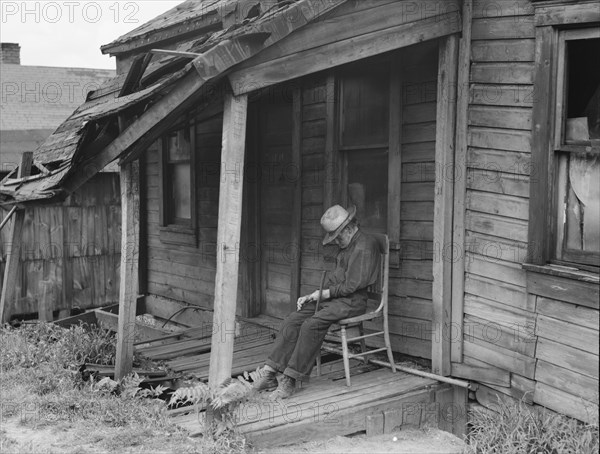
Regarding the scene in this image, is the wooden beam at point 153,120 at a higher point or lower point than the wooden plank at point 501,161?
higher

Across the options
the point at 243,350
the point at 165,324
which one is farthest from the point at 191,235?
the point at 243,350

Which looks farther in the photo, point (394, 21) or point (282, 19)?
point (394, 21)

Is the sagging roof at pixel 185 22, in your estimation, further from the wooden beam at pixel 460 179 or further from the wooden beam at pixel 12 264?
the wooden beam at pixel 12 264

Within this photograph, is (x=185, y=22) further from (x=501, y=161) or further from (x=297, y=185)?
(x=501, y=161)

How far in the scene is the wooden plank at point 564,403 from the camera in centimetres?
477

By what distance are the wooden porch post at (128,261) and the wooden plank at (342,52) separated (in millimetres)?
2117

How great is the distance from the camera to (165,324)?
1014 cm

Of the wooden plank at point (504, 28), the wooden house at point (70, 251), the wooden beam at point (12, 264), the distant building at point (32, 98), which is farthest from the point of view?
the distant building at point (32, 98)

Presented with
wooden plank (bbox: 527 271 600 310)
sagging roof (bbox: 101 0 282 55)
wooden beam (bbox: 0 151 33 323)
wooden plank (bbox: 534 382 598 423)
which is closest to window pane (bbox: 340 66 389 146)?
sagging roof (bbox: 101 0 282 55)

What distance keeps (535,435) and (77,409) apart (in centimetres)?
370

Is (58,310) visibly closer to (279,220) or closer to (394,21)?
(279,220)

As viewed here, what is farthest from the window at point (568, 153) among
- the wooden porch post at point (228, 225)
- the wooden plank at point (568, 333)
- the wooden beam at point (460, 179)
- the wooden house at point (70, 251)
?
the wooden house at point (70, 251)

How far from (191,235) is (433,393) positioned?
490 centimetres

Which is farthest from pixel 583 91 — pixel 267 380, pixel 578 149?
pixel 267 380
